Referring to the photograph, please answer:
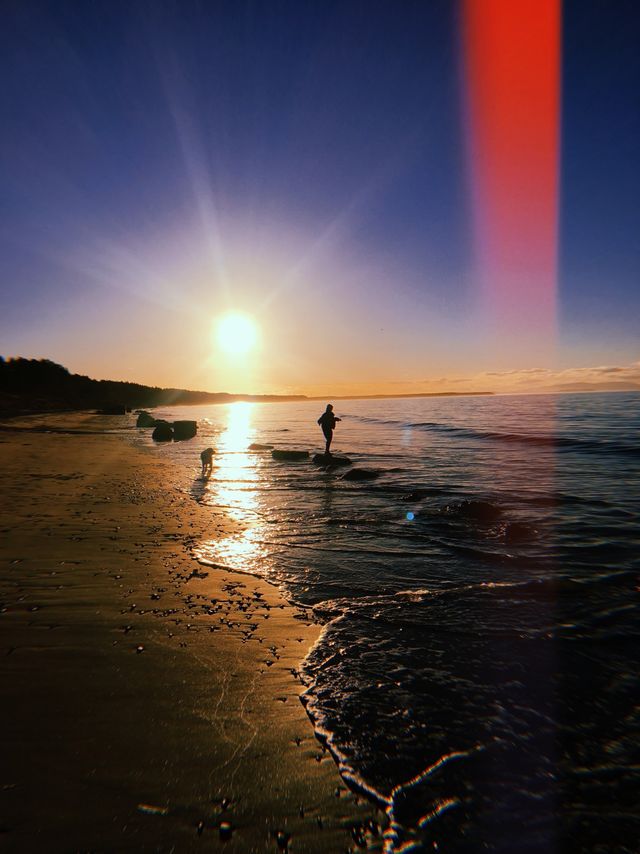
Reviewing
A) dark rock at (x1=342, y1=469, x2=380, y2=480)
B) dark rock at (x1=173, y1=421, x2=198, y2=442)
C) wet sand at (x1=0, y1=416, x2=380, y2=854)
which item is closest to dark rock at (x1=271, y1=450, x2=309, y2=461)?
dark rock at (x1=342, y1=469, x2=380, y2=480)

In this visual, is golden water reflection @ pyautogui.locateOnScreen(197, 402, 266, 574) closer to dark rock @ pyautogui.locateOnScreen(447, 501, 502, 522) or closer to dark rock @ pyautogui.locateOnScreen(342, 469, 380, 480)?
dark rock @ pyautogui.locateOnScreen(342, 469, 380, 480)

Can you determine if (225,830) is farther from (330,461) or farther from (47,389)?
(47,389)

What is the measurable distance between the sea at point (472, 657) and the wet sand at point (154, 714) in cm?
39

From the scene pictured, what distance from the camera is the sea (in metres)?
2.82

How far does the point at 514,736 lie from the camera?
3486mm

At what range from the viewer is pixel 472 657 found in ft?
15.2

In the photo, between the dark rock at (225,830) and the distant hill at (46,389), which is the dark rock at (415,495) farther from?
the distant hill at (46,389)

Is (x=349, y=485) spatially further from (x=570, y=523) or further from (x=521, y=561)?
(x=521, y=561)

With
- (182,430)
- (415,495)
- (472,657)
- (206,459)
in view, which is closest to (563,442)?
(415,495)

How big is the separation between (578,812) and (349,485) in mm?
13504

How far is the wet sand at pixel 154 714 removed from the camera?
2.51 metres

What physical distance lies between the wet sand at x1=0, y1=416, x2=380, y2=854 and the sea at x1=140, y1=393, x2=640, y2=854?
1.29 feet

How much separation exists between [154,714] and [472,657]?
333 cm

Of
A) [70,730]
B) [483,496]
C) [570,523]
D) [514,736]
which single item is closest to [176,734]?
[70,730]
